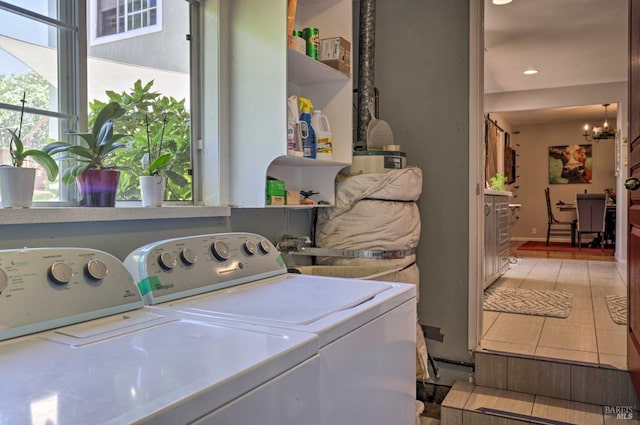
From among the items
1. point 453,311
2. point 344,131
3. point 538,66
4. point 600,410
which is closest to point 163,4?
point 344,131

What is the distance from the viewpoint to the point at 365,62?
2.55m

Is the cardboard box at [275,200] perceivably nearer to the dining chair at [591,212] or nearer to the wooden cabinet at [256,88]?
the wooden cabinet at [256,88]

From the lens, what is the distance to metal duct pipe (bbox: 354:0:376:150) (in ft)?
8.26

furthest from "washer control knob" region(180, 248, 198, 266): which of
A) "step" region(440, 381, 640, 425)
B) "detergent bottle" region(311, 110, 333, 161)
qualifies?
"step" region(440, 381, 640, 425)

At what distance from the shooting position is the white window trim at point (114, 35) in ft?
4.92

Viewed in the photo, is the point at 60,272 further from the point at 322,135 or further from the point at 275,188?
the point at 322,135

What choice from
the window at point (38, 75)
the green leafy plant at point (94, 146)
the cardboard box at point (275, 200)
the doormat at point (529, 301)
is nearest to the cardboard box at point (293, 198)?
the cardboard box at point (275, 200)

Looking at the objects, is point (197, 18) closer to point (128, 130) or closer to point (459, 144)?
point (128, 130)

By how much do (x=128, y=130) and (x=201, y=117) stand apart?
1.06ft

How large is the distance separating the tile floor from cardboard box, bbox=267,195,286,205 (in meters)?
1.48

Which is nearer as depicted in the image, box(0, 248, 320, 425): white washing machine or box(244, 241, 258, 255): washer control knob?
box(0, 248, 320, 425): white washing machine

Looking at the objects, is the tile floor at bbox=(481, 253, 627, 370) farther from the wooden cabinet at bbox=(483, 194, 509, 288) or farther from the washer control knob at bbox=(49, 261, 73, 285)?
the washer control knob at bbox=(49, 261, 73, 285)

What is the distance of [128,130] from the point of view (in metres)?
1.62

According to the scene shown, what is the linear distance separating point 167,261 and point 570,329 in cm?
279
